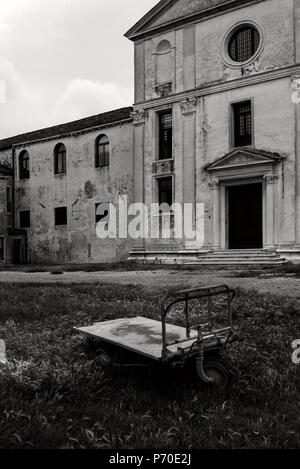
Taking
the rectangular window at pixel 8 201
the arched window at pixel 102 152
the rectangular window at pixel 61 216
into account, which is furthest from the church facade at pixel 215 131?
the rectangular window at pixel 8 201

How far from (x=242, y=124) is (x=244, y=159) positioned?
5.63 feet

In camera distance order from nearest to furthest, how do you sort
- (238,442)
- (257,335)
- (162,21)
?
(238,442) < (257,335) < (162,21)

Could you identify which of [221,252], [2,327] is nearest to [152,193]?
[221,252]

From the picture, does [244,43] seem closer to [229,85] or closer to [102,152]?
[229,85]

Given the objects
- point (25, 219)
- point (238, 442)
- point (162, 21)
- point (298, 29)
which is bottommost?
point (238, 442)

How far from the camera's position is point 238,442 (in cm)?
341

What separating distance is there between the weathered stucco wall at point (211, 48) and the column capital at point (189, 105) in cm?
61

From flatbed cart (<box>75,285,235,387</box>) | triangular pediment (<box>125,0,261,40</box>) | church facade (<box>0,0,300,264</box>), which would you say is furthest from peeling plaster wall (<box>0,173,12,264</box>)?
flatbed cart (<box>75,285,235,387</box>)

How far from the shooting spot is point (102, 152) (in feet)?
88.9

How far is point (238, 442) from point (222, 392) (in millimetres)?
885

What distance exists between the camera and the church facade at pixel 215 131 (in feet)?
63.0

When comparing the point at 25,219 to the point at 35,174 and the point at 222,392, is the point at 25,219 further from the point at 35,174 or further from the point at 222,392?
the point at 222,392

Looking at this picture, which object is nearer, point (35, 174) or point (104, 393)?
point (104, 393)

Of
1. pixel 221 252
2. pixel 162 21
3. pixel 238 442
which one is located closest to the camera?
pixel 238 442
